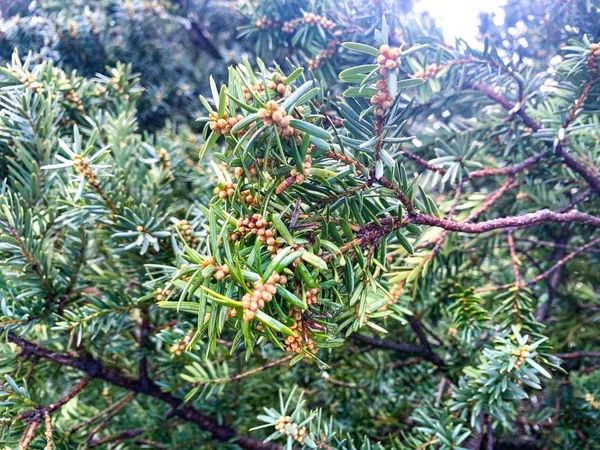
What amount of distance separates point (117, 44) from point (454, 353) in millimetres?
1181

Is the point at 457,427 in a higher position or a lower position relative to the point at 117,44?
lower

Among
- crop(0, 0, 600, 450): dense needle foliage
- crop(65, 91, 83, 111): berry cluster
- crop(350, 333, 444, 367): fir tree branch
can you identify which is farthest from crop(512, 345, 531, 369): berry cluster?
crop(65, 91, 83, 111): berry cluster

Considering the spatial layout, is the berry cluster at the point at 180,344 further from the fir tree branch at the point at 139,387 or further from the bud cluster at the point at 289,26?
the bud cluster at the point at 289,26

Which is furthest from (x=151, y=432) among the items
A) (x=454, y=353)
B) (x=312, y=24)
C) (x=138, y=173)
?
(x=312, y=24)

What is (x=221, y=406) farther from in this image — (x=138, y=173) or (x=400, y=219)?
(x=400, y=219)

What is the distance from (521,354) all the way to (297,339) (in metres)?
0.36

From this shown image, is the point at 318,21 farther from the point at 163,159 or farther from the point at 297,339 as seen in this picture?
the point at 297,339

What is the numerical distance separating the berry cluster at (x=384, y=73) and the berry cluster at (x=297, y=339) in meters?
0.20

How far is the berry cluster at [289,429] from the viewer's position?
0.59 m

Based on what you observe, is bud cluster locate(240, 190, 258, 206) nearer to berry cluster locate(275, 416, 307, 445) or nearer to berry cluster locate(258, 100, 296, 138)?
berry cluster locate(258, 100, 296, 138)

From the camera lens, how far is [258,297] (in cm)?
34

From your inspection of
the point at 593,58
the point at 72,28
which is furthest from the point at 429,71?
the point at 72,28

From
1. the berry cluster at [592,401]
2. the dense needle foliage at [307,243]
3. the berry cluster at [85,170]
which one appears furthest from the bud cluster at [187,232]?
the berry cluster at [592,401]

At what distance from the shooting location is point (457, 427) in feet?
2.12
